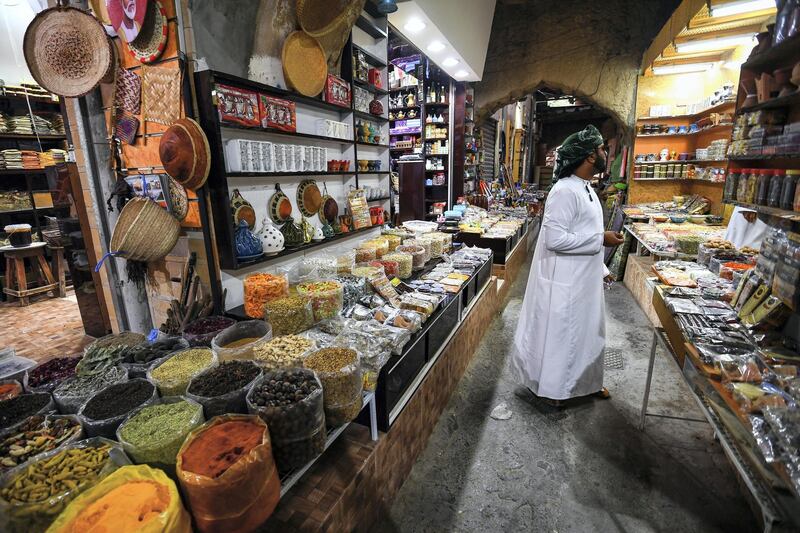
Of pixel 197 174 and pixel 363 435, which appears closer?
pixel 363 435

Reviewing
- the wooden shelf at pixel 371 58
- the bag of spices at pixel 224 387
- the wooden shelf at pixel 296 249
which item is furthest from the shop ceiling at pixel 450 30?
the bag of spices at pixel 224 387

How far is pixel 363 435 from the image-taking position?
1790 mm

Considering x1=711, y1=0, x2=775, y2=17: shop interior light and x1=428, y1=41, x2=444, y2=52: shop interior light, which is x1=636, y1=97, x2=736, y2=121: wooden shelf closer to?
x1=711, y1=0, x2=775, y2=17: shop interior light

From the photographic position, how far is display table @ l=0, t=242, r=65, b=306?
4988mm

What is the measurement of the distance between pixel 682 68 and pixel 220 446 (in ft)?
27.1

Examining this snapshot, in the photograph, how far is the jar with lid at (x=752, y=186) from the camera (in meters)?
2.26

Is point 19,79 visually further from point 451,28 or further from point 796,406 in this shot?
point 796,406

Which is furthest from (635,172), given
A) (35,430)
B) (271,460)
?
(35,430)

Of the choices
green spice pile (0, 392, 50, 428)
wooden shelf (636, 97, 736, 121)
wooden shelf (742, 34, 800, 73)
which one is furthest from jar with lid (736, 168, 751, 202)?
wooden shelf (636, 97, 736, 121)

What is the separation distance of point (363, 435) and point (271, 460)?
71 centimetres

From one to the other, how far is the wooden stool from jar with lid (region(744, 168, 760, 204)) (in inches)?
304

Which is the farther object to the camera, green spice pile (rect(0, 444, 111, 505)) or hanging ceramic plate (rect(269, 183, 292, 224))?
hanging ceramic plate (rect(269, 183, 292, 224))

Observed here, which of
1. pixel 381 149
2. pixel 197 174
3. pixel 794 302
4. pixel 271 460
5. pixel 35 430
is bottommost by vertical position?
pixel 271 460

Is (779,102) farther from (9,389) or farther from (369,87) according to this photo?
(9,389)
